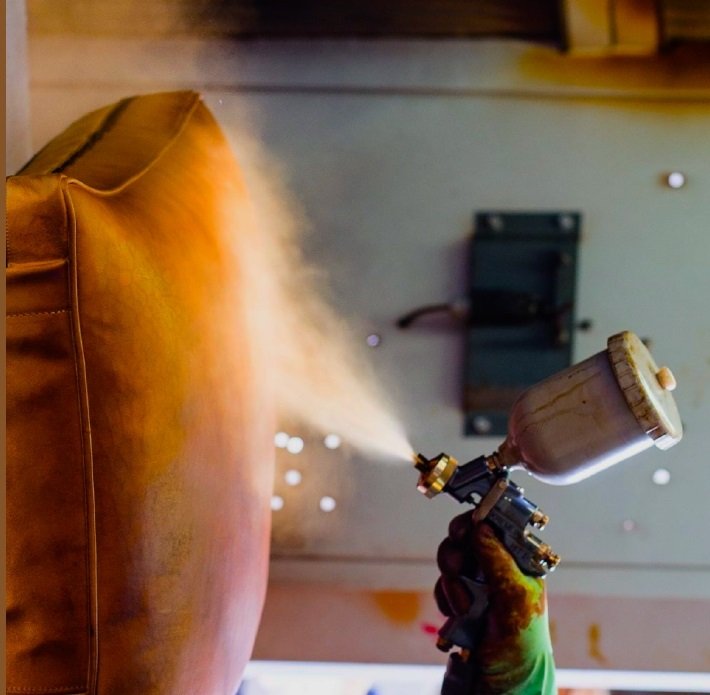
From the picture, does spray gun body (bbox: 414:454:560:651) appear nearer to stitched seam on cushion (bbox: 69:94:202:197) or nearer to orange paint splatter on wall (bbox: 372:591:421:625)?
stitched seam on cushion (bbox: 69:94:202:197)

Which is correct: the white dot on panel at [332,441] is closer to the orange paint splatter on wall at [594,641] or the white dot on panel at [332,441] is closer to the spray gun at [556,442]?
the orange paint splatter on wall at [594,641]

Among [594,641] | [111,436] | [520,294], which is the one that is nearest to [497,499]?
[111,436]

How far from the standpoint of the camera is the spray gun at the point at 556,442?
0.84 meters

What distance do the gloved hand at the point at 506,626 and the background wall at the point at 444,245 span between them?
78 cm

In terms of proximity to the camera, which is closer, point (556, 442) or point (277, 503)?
point (556, 442)

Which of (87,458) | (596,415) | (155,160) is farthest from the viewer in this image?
(155,160)

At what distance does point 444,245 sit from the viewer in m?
1.68

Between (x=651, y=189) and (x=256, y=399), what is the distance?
0.88m

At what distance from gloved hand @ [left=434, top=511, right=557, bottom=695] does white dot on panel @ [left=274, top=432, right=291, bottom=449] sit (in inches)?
32.3

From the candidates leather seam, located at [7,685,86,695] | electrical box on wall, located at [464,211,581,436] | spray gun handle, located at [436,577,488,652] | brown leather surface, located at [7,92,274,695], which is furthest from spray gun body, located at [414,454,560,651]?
electrical box on wall, located at [464,211,581,436]

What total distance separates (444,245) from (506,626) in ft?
3.03

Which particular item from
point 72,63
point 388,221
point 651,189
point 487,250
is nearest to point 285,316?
point 388,221

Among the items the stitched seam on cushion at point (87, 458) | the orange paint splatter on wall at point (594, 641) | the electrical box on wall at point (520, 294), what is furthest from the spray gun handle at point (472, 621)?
the orange paint splatter on wall at point (594, 641)

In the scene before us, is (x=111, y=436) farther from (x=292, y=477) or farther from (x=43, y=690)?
(x=292, y=477)
